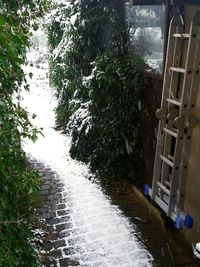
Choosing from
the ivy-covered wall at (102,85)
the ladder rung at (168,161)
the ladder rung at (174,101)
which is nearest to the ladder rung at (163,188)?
the ladder rung at (168,161)

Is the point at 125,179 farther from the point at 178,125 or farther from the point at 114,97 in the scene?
the point at 178,125

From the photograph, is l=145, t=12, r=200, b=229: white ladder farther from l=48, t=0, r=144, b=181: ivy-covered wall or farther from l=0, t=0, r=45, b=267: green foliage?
l=0, t=0, r=45, b=267: green foliage

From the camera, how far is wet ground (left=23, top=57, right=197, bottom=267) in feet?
14.6

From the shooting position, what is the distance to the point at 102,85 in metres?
6.32

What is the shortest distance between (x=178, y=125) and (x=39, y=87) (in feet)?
49.3

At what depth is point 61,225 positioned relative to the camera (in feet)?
17.5

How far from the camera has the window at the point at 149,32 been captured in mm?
5180

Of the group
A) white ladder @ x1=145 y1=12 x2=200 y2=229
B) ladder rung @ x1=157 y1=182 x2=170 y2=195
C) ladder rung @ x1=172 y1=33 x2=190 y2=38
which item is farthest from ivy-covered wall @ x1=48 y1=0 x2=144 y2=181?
ladder rung @ x1=157 y1=182 x2=170 y2=195

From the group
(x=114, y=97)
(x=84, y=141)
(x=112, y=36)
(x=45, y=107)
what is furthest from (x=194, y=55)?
(x=45, y=107)

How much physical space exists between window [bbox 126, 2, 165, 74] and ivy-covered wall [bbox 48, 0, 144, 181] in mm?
193

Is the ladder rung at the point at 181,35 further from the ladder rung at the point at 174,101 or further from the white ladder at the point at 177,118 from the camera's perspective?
the ladder rung at the point at 174,101

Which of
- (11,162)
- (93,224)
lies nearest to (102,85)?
(93,224)

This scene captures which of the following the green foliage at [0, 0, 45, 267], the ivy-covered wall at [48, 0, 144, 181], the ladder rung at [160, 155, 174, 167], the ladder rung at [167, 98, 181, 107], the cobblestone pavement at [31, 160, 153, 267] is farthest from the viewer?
the ivy-covered wall at [48, 0, 144, 181]

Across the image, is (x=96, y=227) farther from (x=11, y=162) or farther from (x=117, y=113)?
(x=11, y=162)
